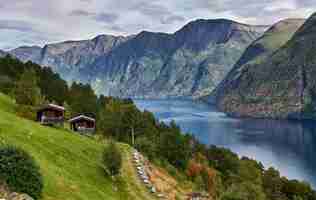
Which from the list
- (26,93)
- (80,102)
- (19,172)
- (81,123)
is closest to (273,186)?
(80,102)

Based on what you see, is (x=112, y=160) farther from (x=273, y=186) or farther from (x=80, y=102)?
(x=273, y=186)

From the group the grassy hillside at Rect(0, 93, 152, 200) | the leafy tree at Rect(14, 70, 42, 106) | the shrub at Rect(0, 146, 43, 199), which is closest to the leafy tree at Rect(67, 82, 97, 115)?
the leafy tree at Rect(14, 70, 42, 106)

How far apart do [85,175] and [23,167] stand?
57.0ft

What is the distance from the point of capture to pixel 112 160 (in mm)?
45000

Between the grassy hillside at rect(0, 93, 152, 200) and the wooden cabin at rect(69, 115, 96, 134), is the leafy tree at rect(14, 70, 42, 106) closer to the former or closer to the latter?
the wooden cabin at rect(69, 115, 96, 134)

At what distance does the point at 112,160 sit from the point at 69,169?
23.2 ft

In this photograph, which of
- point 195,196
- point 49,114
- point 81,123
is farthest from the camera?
point 81,123

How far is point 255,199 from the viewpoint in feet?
247

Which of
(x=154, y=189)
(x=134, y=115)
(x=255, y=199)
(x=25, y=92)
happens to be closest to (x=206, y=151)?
(x=134, y=115)

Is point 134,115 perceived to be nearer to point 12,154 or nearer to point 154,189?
point 154,189

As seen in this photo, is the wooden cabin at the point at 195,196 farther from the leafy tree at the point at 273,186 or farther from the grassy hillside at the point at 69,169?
the leafy tree at the point at 273,186

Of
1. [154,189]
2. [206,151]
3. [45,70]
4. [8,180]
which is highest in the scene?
[45,70]

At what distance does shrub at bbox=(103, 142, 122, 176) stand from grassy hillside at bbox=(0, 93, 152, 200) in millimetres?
1217

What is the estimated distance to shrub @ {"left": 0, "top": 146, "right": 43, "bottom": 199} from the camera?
22609mm
